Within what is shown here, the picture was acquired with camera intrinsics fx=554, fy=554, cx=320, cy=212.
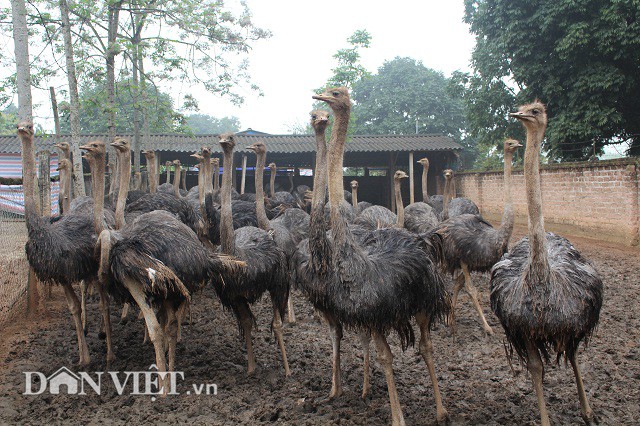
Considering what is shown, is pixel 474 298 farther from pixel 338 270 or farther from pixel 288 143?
pixel 288 143

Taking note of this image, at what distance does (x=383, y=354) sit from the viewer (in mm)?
3535

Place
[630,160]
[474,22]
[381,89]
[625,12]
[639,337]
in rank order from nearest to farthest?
1. [639,337]
2. [630,160]
3. [625,12]
4. [474,22]
5. [381,89]

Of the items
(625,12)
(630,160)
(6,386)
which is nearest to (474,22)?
(625,12)

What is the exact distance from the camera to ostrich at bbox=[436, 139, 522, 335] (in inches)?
226

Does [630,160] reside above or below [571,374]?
above

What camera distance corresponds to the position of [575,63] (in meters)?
14.0

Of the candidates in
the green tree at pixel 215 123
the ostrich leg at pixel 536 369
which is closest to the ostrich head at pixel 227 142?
the ostrich leg at pixel 536 369

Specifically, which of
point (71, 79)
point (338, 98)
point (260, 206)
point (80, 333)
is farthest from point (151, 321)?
point (71, 79)

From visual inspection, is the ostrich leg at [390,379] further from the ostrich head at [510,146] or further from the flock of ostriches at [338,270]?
the ostrich head at [510,146]

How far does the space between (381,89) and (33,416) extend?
3737 cm

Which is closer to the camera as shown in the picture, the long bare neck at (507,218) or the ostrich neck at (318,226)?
the ostrich neck at (318,226)

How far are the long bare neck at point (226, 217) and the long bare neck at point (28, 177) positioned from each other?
1.58 meters

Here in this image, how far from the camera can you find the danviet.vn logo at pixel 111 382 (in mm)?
4128

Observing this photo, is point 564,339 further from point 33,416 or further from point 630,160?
point 630,160
